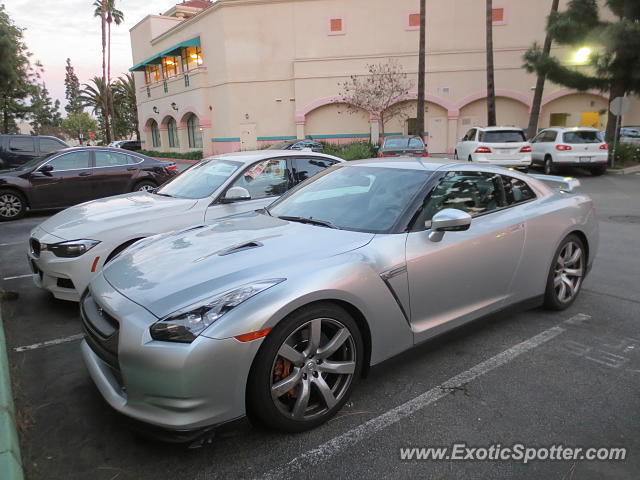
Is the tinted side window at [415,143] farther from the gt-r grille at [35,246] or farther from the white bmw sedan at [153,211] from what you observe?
the gt-r grille at [35,246]

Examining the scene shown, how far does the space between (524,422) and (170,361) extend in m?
2.04

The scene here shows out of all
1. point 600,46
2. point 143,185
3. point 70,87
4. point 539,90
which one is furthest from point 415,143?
point 70,87

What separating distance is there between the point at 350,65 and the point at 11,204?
23.4 meters

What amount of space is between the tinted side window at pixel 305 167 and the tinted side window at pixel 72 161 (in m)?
6.37

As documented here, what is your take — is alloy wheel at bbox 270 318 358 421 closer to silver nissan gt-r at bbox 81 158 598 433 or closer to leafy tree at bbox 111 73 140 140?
silver nissan gt-r at bbox 81 158 598 433

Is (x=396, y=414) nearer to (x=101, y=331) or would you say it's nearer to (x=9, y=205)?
(x=101, y=331)

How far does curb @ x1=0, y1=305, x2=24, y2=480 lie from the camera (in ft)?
7.17

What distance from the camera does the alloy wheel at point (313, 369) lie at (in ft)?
8.48

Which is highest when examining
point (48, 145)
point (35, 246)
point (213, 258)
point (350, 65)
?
point (350, 65)

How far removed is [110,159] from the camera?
10.4 meters

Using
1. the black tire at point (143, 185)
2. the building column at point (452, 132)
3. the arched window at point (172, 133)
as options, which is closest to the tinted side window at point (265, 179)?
the black tire at point (143, 185)

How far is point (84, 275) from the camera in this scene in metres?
4.46

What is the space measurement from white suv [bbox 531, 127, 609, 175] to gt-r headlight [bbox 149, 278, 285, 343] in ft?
54.4

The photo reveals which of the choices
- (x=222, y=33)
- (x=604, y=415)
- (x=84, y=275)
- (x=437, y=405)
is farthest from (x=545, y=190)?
(x=222, y=33)
